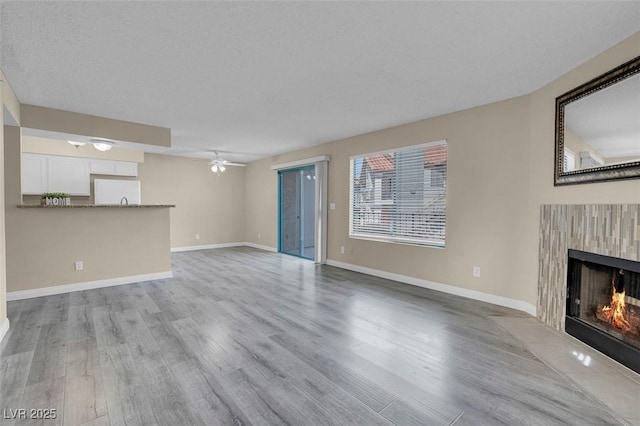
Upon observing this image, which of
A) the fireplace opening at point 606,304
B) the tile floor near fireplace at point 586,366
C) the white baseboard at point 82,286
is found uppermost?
the fireplace opening at point 606,304

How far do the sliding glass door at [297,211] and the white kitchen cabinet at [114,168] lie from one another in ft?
11.2

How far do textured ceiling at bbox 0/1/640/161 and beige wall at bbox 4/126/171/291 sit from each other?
1.41m

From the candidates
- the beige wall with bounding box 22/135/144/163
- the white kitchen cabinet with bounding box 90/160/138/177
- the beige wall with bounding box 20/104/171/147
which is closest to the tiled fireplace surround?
the beige wall with bounding box 20/104/171/147

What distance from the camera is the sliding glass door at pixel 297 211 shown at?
6906mm

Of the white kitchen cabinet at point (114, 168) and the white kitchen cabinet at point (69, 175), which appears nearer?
the white kitchen cabinet at point (69, 175)

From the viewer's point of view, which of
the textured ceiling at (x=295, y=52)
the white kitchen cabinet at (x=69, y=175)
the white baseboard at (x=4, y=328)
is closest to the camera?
the textured ceiling at (x=295, y=52)

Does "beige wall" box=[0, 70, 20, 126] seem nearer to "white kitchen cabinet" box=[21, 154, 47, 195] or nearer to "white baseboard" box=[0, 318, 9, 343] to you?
"white baseboard" box=[0, 318, 9, 343]

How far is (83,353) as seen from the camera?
2.37m

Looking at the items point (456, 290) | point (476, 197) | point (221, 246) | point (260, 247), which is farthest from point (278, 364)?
point (221, 246)

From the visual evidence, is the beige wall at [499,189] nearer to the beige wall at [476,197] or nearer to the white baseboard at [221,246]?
the beige wall at [476,197]

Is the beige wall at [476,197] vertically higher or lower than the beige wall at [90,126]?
lower

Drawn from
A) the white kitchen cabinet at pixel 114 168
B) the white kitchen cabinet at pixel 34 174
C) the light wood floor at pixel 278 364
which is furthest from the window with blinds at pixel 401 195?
the white kitchen cabinet at pixel 34 174

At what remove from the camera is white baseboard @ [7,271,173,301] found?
3.75 m

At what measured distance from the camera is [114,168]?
254 inches
